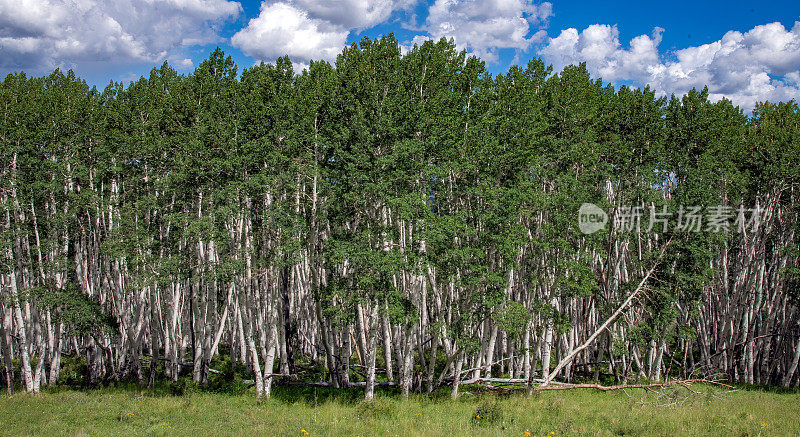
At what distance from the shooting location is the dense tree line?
18172mm

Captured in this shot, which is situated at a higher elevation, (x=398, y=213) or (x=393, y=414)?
(x=398, y=213)

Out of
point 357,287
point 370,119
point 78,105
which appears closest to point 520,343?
point 357,287

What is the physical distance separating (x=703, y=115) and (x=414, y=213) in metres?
15.7

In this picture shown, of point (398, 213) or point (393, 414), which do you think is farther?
point (398, 213)

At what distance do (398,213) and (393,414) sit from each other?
690 centimetres

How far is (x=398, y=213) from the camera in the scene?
60.3 feet

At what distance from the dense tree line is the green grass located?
1510 mm

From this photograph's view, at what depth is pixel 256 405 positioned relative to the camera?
59.0 feet

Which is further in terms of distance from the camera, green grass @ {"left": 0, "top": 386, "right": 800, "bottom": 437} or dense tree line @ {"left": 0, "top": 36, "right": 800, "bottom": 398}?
dense tree line @ {"left": 0, "top": 36, "right": 800, "bottom": 398}

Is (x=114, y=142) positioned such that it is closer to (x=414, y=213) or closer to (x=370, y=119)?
(x=370, y=119)

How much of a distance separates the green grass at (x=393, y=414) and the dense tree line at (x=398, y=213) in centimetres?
151

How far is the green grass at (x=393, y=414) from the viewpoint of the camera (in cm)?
1373

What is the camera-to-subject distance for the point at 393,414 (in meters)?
15.8

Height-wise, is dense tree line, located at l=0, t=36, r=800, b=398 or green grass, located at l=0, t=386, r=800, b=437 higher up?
dense tree line, located at l=0, t=36, r=800, b=398
